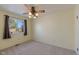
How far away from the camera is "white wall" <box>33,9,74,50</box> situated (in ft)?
12.8

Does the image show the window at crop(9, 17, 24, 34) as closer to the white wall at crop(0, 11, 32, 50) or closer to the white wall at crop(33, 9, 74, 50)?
the white wall at crop(0, 11, 32, 50)

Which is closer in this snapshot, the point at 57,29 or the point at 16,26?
the point at 57,29

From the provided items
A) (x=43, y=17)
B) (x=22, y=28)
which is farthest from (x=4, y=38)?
(x=43, y=17)

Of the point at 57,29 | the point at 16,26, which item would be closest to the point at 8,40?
the point at 16,26

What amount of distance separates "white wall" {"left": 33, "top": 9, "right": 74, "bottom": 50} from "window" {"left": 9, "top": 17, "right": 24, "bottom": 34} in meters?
1.03

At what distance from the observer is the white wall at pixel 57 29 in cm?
391

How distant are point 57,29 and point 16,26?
243 cm

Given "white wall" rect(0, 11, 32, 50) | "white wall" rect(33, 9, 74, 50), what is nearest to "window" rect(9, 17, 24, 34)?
"white wall" rect(0, 11, 32, 50)

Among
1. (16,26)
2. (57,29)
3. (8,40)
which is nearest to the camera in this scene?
(8,40)

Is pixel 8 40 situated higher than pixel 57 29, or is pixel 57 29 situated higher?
pixel 57 29

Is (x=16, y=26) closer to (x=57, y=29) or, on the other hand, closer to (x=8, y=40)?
(x=8, y=40)

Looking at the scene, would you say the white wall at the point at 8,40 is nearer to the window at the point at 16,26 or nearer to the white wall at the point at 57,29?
the window at the point at 16,26

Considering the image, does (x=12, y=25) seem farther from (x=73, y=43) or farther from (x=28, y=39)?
(x=73, y=43)

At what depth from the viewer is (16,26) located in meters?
5.17
